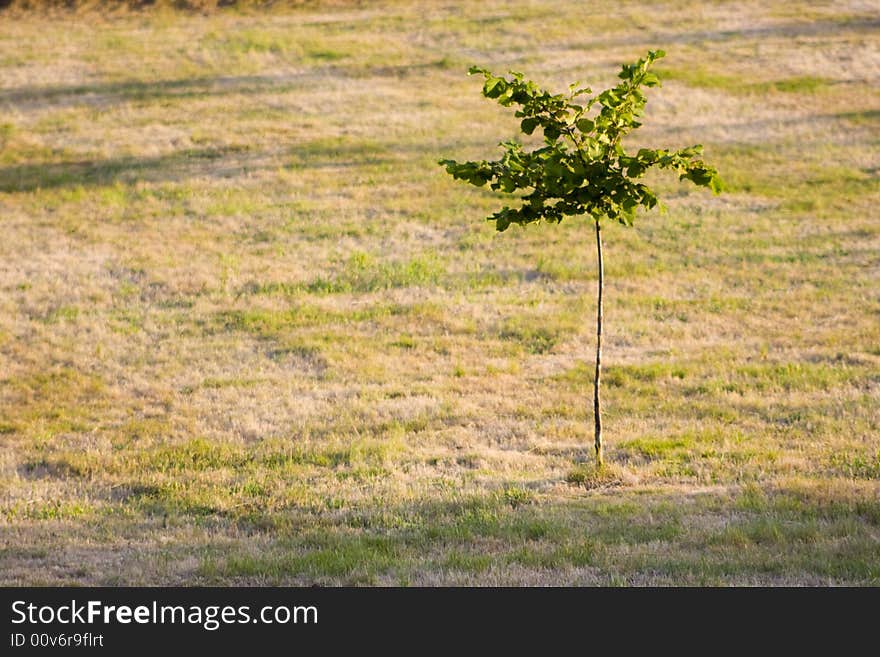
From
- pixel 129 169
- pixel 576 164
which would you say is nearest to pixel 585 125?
pixel 576 164

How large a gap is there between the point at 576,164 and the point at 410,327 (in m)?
8.45

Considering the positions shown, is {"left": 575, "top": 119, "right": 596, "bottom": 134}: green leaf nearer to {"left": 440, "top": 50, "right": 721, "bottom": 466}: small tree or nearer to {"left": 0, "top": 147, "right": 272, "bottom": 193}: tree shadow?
{"left": 440, "top": 50, "right": 721, "bottom": 466}: small tree

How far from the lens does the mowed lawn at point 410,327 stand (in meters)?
9.95

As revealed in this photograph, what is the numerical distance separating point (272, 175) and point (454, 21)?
19.8m

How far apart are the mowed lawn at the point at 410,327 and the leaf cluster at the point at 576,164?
2.82 m

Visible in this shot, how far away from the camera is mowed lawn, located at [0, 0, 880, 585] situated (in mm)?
9953

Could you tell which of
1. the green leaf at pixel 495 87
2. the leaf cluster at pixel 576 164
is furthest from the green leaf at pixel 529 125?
the green leaf at pixel 495 87

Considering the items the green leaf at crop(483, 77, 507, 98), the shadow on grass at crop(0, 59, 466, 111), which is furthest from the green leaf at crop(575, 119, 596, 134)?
the shadow on grass at crop(0, 59, 466, 111)

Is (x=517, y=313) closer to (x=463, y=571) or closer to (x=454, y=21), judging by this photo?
(x=463, y=571)

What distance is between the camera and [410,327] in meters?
19.3

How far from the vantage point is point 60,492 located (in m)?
11.8

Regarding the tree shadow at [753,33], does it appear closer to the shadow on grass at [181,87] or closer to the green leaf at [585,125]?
the shadow on grass at [181,87]

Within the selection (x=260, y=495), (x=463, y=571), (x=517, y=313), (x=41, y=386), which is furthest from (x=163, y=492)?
(x=517, y=313)

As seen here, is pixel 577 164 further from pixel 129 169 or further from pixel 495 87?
pixel 129 169
